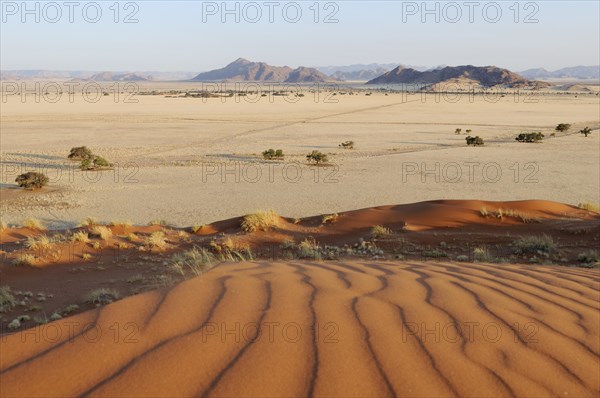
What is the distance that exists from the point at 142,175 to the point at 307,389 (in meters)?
21.3

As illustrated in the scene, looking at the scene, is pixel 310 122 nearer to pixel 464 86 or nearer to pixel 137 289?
pixel 137 289

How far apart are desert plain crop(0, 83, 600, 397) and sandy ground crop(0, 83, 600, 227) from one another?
0.59ft

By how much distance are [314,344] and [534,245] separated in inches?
306

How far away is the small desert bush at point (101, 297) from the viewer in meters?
6.57

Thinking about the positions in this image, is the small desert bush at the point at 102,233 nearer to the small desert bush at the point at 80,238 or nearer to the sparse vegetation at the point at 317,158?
the small desert bush at the point at 80,238

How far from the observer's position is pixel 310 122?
46.7m

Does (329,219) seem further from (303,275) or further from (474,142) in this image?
(474,142)

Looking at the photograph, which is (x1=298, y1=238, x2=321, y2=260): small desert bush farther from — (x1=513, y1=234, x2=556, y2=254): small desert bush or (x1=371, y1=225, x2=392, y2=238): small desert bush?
(x1=513, y1=234, x2=556, y2=254): small desert bush

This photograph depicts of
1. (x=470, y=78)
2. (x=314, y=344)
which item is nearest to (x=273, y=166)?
(x=314, y=344)

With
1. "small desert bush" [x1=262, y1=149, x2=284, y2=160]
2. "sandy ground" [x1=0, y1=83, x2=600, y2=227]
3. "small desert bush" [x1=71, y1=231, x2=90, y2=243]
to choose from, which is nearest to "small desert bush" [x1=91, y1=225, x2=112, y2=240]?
"small desert bush" [x1=71, y1=231, x2=90, y2=243]

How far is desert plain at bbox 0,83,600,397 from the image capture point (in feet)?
8.89

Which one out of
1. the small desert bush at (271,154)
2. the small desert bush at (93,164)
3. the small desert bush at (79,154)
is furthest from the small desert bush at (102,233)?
the small desert bush at (79,154)

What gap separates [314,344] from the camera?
9.78 feet

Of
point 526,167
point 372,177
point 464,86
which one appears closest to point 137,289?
point 372,177
